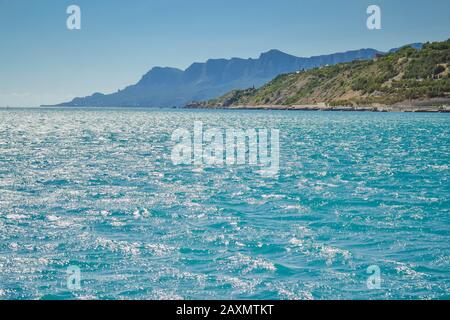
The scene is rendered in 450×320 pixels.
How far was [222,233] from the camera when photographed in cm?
2294

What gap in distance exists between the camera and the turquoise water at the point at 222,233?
16531mm

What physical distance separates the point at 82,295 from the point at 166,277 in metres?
2.98

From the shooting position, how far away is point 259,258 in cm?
1927

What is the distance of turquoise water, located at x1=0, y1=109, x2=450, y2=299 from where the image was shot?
651 inches

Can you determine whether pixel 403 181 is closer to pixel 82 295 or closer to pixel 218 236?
pixel 218 236

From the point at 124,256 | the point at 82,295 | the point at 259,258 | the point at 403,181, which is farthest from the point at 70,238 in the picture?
the point at 403,181

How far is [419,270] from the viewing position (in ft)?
59.0

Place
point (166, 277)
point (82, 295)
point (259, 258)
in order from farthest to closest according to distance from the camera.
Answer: point (259, 258), point (166, 277), point (82, 295)

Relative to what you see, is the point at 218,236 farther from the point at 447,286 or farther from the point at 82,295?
the point at 447,286

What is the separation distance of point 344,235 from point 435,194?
13.8 m
